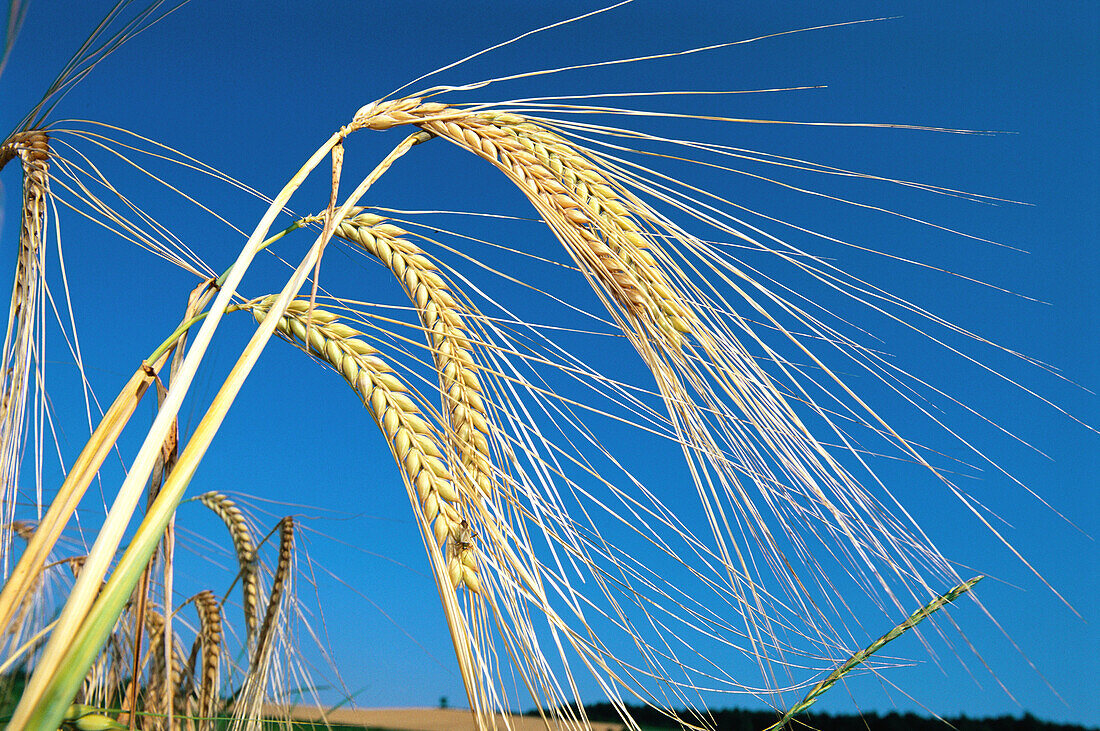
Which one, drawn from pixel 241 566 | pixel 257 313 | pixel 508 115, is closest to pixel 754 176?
pixel 508 115

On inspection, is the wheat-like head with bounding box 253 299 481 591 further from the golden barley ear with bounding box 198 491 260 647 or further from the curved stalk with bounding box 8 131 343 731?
the golden barley ear with bounding box 198 491 260 647

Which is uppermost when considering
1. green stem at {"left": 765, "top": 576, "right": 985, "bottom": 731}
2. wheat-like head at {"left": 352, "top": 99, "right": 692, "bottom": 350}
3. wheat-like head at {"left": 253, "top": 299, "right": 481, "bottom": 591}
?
wheat-like head at {"left": 352, "top": 99, "right": 692, "bottom": 350}

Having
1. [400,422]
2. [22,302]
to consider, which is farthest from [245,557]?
[400,422]

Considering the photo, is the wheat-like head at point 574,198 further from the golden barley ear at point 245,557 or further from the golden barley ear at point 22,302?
the golden barley ear at point 245,557

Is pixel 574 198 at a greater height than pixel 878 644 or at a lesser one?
greater

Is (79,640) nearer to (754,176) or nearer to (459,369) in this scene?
(459,369)

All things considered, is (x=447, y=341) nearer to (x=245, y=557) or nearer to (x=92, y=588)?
(x=92, y=588)

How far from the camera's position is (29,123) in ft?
4.26

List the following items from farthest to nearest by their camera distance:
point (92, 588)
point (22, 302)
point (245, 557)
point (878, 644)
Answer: point (245, 557) < point (22, 302) < point (878, 644) < point (92, 588)

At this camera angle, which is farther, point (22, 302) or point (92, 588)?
point (22, 302)

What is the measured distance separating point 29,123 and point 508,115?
3.15ft

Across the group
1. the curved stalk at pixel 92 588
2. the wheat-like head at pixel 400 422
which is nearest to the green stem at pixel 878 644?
the wheat-like head at pixel 400 422

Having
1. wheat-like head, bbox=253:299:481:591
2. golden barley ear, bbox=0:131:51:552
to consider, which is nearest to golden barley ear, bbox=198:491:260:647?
golden barley ear, bbox=0:131:51:552

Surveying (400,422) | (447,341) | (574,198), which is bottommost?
(400,422)
